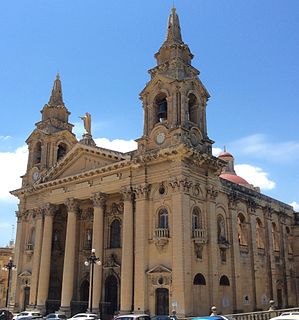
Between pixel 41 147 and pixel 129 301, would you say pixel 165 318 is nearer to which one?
pixel 129 301

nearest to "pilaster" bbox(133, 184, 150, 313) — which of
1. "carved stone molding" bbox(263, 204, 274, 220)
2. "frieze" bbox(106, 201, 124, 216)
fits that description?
"frieze" bbox(106, 201, 124, 216)

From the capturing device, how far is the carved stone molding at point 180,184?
28781 mm

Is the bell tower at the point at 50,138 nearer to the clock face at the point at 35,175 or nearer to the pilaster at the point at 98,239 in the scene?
the clock face at the point at 35,175

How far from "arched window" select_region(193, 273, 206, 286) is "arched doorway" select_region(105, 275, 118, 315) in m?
7.76

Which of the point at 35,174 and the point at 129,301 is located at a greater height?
the point at 35,174

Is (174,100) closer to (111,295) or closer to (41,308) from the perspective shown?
(111,295)

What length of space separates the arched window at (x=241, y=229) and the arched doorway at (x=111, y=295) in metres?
10.9

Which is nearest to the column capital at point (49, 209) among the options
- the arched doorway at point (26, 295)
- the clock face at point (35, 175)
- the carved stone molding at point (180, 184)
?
the clock face at point (35, 175)

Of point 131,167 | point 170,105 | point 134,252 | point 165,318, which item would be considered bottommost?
point 165,318

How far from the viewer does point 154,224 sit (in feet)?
98.6

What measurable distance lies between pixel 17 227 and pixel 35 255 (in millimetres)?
5053

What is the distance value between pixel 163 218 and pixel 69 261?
926 centimetres

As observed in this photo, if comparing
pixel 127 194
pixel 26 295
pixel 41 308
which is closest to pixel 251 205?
pixel 127 194


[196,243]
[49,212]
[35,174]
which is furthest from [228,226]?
[35,174]
